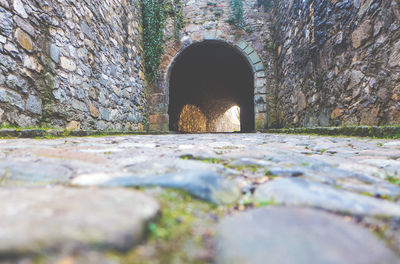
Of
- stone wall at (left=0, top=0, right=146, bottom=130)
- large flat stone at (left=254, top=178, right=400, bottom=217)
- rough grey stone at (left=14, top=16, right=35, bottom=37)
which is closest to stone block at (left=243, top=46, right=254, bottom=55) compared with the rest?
stone wall at (left=0, top=0, right=146, bottom=130)

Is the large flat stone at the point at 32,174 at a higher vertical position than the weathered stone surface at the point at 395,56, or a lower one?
lower

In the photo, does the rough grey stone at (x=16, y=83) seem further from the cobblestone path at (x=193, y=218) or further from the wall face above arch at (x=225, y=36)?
the wall face above arch at (x=225, y=36)

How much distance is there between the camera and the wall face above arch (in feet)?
20.3

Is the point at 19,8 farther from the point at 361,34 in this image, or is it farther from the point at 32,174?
the point at 361,34

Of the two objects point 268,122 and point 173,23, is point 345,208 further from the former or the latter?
point 173,23

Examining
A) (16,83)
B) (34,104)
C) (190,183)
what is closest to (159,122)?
(34,104)

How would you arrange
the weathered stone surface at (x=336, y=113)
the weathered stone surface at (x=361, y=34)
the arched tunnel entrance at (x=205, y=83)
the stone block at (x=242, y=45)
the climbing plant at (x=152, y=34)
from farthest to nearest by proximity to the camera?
the arched tunnel entrance at (x=205, y=83), the stone block at (x=242, y=45), the climbing plant at (x=152, y=34), the weathered stone surface at (x=336, y=113), the weathered stone surface at (x=361, y=34)

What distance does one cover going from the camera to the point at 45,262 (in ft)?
0.97

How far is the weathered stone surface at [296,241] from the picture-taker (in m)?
0.32

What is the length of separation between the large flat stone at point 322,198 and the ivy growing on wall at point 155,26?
5.99m

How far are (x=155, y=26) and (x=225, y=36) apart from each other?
2.06 metres

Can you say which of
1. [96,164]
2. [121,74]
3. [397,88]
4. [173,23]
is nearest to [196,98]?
[173,23]

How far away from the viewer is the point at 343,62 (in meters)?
3.01

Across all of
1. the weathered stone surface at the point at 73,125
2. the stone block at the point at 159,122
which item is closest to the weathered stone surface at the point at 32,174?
the weathered stone surface at the point at 73,125
